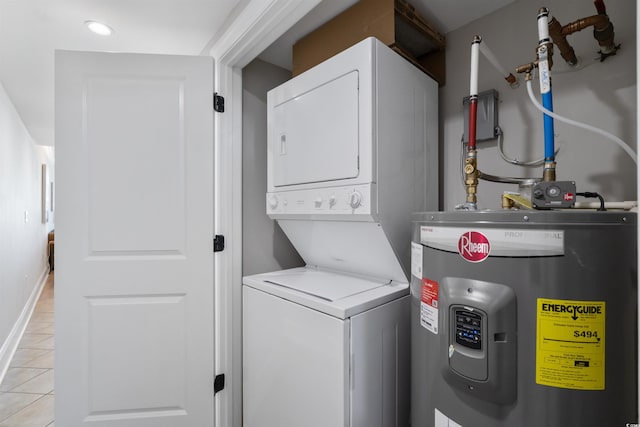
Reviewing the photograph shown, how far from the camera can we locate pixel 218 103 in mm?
1756

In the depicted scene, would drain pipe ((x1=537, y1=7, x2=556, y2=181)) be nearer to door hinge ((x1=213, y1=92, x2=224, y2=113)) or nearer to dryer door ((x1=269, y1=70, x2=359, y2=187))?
dryer door ((x1=269, y1=70, x2=359, y2=187))

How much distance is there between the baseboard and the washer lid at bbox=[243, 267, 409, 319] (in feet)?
8.52

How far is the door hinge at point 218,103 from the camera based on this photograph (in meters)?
1.75

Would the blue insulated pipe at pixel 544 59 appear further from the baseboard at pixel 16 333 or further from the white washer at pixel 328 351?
the baseboard at pixel 16 333

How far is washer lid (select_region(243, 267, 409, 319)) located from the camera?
1.20m

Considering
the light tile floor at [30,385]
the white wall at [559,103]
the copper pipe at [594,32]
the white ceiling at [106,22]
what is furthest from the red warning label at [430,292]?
the light tile floor at [30,385]

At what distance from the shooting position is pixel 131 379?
166cm

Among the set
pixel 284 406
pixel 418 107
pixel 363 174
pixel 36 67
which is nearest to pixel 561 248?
pixel 363 174

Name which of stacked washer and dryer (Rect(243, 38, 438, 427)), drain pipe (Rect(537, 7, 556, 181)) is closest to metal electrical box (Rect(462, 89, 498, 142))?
stacked washer and dryer (Rect(243, 38, 438, 427))

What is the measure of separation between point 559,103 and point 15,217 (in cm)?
487

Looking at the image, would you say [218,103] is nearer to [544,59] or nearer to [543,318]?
[544,59]

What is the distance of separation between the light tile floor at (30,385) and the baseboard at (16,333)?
40mm

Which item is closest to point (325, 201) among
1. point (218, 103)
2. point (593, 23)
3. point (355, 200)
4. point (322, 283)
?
point (355, 200)

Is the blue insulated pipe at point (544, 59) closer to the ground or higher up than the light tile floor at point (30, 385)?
higher up
